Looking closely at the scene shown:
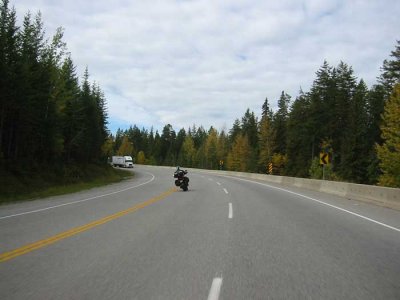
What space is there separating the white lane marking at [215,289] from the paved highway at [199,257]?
0.01 m

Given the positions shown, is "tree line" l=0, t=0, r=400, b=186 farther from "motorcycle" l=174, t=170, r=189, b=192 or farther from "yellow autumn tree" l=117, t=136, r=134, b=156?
"yellow autumn tree" l=117, t=136, r=134, b=156

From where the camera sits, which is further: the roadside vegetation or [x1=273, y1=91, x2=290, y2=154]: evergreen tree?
[x1=273, y1=91, x2=290, y2=154]: evergreen tree

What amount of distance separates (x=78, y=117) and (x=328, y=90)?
42.7 m

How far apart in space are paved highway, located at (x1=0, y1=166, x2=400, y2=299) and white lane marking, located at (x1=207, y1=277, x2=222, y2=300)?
14 mm

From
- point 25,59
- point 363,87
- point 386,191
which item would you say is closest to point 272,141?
point 363,87

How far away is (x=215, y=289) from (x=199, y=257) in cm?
181

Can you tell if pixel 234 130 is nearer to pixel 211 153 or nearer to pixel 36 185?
pixel 211 153

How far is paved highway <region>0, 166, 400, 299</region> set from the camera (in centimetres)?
539

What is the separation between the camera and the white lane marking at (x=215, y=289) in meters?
5.07

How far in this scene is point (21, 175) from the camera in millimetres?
33531

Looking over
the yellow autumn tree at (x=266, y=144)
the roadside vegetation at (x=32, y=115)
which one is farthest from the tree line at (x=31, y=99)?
the yellow autumn tree at (x=266, y=144)

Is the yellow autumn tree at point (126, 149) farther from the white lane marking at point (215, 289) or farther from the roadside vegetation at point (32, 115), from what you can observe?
the white lane marking at point (215, 289)

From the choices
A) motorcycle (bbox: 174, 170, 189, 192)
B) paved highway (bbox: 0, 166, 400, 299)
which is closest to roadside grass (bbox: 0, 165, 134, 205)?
motorcycle (bbox: 174, 170, 189, 192)

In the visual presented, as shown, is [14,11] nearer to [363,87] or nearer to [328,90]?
[328,90]
